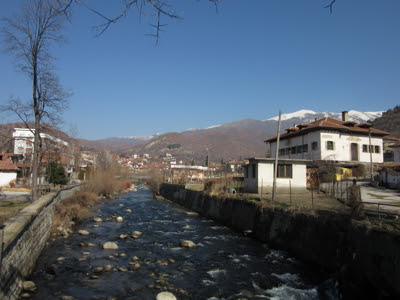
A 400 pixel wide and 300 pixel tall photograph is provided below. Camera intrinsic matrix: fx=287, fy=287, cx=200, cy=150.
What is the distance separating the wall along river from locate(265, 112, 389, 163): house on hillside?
24796 millimetres

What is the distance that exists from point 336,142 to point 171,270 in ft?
112

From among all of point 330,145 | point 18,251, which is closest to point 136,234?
point 18,251

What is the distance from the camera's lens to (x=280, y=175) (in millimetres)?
28062

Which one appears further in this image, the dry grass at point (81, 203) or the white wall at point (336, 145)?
the white wall at point (336, 145)

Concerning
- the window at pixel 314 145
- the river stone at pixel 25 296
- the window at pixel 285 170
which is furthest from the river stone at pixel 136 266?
the window at pixel 314 145

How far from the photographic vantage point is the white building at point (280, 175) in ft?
90.3

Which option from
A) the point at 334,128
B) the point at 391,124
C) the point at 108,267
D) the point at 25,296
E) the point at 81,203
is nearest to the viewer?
the point at 25,296

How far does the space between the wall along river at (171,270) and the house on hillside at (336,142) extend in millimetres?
24796

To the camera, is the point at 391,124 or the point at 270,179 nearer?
the point at 270,179

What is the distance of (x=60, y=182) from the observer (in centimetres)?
4112

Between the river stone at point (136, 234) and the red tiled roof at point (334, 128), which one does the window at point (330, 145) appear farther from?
the river stone at point (136, 234)

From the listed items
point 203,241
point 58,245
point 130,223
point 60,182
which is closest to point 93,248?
point 58,245

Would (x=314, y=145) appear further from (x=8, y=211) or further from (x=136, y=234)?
(x=8, y=211)

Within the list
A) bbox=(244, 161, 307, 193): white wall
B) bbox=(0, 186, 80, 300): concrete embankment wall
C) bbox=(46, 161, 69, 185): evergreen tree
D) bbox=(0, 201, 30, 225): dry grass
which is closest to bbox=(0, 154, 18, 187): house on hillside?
bbox=(46, 161, 69, 185): evergreen tree
